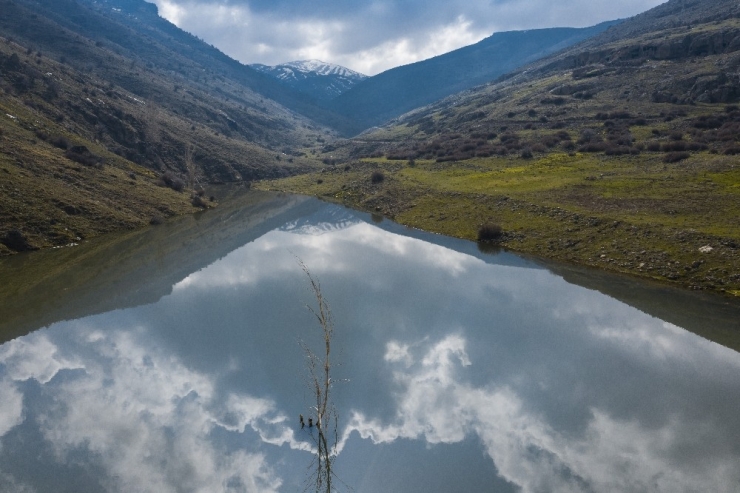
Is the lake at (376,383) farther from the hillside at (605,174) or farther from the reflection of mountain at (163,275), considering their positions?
the hillside at (605,174)

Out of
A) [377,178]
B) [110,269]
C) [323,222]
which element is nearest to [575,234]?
[323,222]

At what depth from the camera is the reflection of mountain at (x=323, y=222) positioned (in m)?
54.7

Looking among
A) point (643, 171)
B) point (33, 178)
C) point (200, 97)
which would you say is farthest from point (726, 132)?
point (200, 97)

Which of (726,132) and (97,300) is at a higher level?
(726,132)

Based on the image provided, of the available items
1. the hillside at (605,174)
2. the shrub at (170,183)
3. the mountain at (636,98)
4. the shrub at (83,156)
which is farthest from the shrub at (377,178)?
the shrub at (83,156)

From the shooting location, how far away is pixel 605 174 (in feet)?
176

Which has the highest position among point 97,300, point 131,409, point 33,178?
point 33,178

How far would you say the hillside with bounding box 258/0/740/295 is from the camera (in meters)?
33.8

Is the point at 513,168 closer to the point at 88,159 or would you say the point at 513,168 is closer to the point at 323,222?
the point at 323,222

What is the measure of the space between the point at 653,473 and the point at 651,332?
39.9ft

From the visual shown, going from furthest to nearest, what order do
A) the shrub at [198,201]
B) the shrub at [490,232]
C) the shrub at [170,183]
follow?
the shrub at [170,183]
the shrub at [198,201]
the shrub at [490,232]

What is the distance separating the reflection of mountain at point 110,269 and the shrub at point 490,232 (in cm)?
2442

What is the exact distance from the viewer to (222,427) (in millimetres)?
15188

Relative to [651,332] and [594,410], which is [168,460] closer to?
[594,410]
